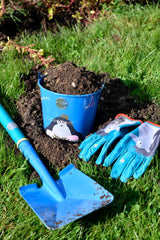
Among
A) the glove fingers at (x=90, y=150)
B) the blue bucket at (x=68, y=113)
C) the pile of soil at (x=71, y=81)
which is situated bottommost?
the glove fingers at (x=90, y=150)

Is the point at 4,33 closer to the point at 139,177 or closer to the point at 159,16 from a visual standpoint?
the point at 159,16

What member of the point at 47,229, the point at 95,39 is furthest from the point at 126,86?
the point at 47,229

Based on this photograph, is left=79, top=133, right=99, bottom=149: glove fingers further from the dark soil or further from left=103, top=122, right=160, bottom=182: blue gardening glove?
left=103, top=122, right=160, bottom=182: blue gardening glove

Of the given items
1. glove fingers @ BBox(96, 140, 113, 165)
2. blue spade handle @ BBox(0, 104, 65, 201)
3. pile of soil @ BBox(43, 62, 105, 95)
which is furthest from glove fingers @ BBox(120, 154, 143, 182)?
pile of soil @ BBox(43, 62, 105, 95)

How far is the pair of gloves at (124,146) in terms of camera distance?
5.78ft

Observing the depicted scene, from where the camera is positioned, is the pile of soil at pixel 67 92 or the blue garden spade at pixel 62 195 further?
the pile of soil at pixel 67 92

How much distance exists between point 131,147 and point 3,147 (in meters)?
0.89

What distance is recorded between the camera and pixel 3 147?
179 cm

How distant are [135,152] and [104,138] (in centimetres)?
25

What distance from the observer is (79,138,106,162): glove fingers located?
1866mm

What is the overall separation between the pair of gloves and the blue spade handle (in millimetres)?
316

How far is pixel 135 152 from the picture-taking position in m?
1.84

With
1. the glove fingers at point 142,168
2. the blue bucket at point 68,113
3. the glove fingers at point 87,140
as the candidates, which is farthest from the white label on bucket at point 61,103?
the glove fingers at point 142,168

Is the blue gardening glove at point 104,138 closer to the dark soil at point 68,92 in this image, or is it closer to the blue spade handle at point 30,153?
the dark soil at point 68,92
